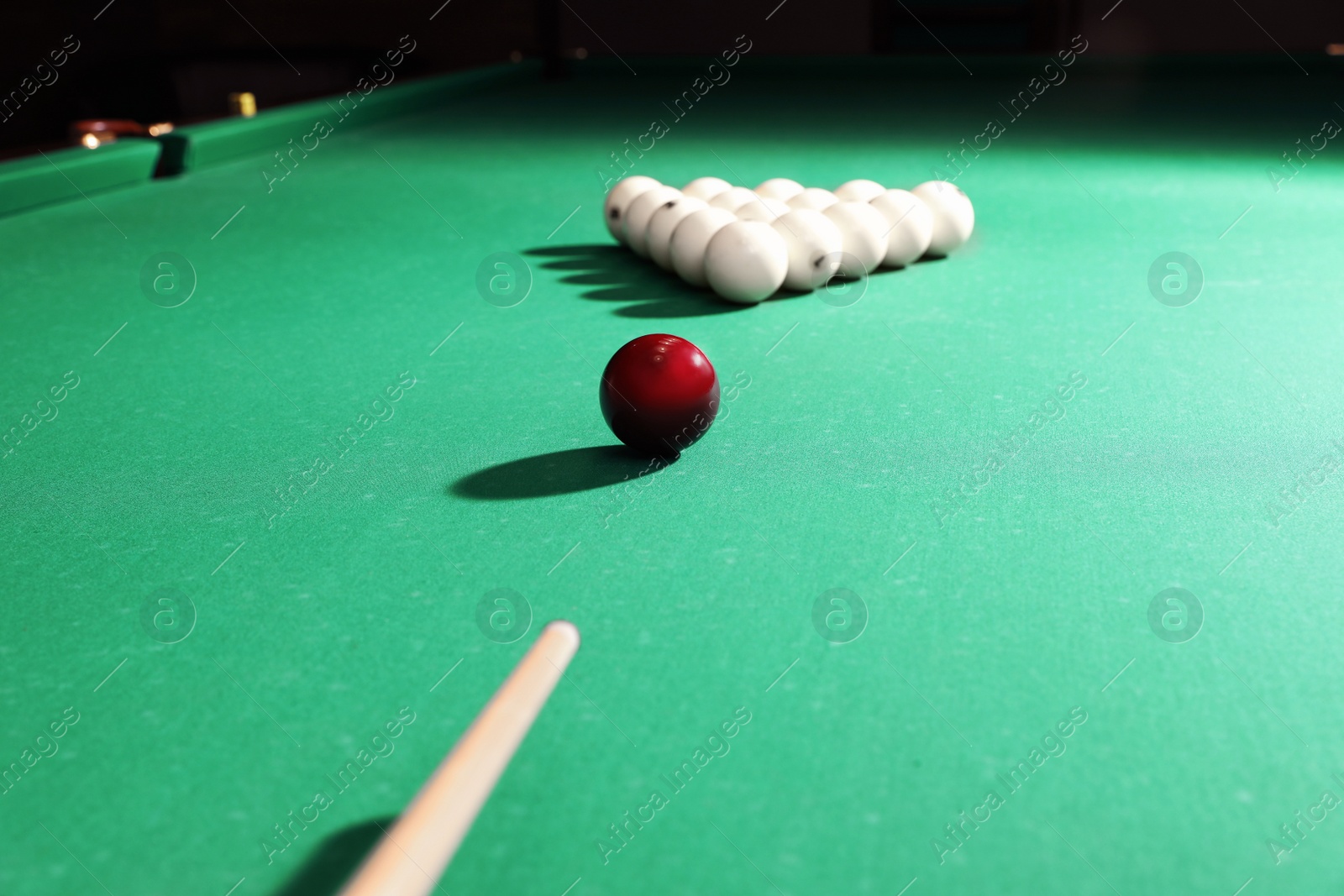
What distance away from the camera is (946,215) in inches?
112

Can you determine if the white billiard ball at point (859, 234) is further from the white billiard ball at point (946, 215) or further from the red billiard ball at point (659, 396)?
the red billiard ball at point (659, 396)

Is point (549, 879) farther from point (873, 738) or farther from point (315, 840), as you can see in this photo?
point (873, 738)

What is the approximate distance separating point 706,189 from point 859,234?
55cm

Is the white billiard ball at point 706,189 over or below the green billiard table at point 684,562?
below

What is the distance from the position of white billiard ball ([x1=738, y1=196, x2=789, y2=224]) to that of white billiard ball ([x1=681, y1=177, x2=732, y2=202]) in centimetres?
17

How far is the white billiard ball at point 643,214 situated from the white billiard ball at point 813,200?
305 millimetres

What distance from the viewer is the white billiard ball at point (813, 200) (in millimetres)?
2854

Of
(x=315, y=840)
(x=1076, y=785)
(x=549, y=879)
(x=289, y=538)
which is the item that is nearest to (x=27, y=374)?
(x=289, y=538)

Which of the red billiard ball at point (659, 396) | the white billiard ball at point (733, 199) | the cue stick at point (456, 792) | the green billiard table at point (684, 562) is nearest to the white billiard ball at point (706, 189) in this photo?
the white billiard ball at point (733, 199)

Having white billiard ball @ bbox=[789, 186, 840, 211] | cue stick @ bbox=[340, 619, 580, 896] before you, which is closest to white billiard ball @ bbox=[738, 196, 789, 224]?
white billiard ball @ bbox=[789, 186, 840, 211]

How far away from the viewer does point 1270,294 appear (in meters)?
2.51

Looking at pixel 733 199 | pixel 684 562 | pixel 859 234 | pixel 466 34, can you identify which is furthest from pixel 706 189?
pixel 466 34

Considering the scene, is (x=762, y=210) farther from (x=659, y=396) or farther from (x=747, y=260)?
(x=659, y=396)

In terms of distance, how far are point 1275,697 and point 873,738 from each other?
0.41m
